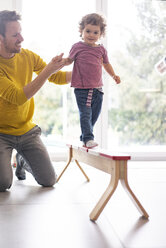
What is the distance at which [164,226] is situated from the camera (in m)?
1.46

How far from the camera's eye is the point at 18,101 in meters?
1.95

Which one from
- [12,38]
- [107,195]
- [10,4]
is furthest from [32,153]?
[10,4]

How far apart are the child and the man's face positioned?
324 mm

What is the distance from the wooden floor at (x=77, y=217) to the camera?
1.29 meters

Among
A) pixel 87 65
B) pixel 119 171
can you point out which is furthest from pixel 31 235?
pixel 87 65

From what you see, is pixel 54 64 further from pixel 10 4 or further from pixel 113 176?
pixel 10 4

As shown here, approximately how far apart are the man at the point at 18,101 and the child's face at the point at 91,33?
0.73ft

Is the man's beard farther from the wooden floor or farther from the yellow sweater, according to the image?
the wooden floor

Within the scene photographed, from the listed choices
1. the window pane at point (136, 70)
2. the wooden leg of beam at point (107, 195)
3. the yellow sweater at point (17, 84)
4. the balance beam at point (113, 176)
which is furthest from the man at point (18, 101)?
the window pane at point (136, 70)

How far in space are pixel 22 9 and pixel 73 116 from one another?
1147 millimetres

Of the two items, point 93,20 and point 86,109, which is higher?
point 93,20

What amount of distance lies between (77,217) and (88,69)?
34.2 inches

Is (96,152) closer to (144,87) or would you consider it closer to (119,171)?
(119,171)

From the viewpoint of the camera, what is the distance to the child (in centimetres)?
196
